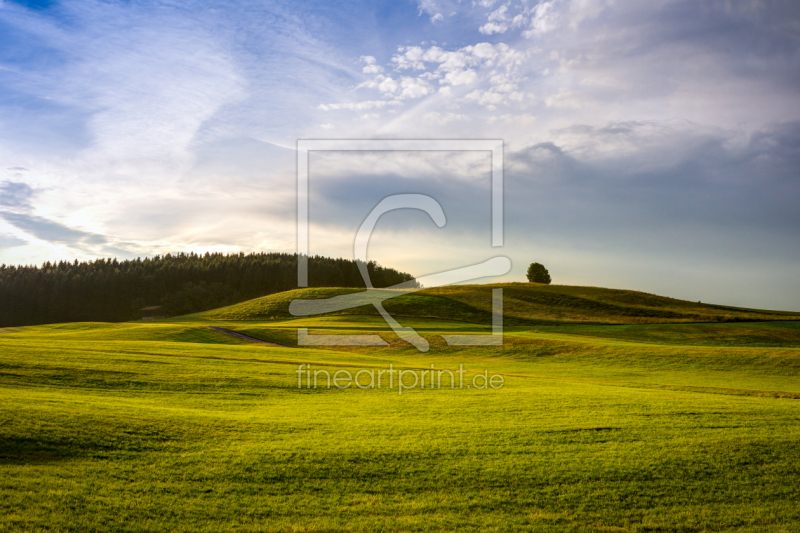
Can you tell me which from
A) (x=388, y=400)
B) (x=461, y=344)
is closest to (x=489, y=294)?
(x=461, y=344)

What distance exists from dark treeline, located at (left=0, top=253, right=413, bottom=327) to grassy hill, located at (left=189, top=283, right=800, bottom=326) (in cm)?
5208

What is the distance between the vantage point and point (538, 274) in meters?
107

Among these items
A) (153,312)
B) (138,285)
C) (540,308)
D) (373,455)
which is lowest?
(153,312)

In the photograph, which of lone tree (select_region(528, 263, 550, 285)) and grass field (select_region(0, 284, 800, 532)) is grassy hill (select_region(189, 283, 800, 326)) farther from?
grass field (select_region(0, 284, 800, 532))

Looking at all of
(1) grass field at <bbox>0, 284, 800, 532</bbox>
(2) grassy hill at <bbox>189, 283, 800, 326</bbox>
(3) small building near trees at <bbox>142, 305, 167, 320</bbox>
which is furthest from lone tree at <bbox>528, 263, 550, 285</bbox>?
(3) small building near trees at <bbox>142, 305, 167, 320</bbox>

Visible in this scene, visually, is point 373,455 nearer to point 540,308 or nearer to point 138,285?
point 540,308

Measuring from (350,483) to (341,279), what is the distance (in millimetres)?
146581

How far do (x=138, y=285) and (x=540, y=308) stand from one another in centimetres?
12509

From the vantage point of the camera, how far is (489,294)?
8438 cm

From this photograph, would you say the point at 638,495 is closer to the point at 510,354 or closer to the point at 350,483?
the point at 350,483

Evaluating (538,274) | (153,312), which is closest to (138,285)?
(153,312)

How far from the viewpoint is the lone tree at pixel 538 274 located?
106938 mm

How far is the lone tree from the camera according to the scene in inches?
4210

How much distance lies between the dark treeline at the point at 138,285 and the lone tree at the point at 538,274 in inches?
2327
